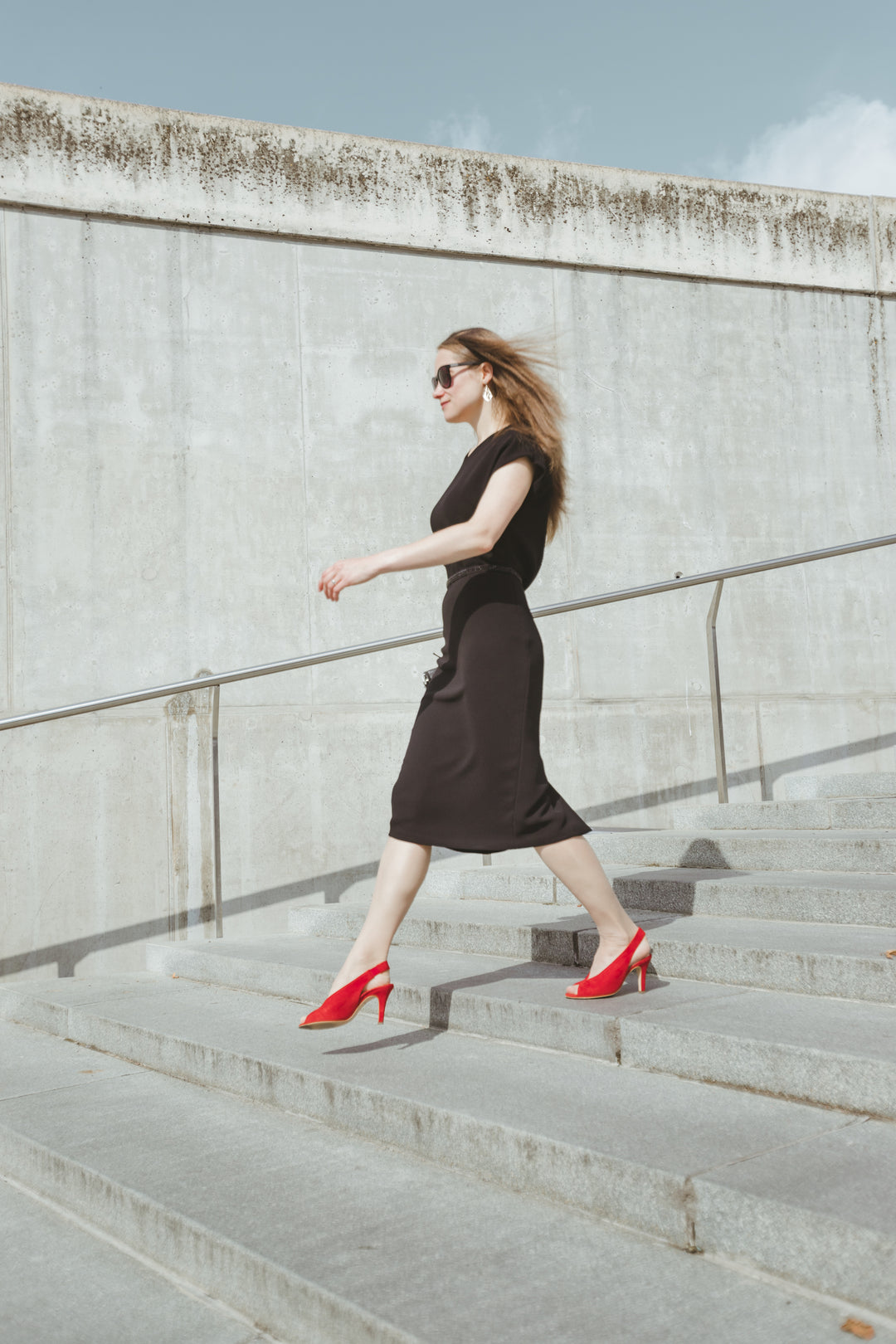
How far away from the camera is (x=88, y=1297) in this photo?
1891mm

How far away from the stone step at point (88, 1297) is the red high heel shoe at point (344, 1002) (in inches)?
21.3

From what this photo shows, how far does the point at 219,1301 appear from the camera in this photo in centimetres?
183

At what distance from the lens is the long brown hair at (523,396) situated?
104 inches

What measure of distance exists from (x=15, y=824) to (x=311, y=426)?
2.20 m

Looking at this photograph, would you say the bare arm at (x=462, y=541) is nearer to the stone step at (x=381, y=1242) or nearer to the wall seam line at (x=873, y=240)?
the stone step at (x=381, y=1242)

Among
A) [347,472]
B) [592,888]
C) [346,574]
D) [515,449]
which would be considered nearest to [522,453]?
[515,449]

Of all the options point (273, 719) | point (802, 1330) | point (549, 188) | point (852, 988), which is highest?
point (549, 188)

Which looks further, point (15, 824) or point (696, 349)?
point (696, 349)

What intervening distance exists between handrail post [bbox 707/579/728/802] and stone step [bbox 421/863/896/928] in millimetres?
1115

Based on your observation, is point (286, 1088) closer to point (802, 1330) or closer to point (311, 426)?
point (802, 1330)

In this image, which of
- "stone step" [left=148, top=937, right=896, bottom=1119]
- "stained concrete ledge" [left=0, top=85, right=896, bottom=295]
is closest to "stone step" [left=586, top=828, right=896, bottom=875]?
"stone step" [left=148, top=937, right=896, bottom=1119]

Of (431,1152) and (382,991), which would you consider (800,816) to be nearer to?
(382,991)

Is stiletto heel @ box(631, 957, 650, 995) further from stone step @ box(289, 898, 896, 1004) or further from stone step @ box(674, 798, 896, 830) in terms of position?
stone step @ box(674, 798, 896, 830)

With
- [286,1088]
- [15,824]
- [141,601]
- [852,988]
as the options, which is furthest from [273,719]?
[852,988]
